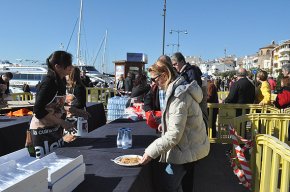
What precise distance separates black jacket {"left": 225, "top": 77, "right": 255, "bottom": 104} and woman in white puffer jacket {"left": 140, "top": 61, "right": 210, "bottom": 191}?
13.7 ft

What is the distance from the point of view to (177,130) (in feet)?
7.90

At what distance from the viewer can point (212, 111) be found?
7.00m

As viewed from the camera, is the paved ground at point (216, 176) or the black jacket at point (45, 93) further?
the paved ground at point (216, 176)

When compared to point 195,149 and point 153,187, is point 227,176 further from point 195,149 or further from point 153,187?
point 195,149

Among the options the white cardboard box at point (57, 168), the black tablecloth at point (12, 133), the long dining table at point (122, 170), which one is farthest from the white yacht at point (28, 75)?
the white cardboard box at point (57, 168)

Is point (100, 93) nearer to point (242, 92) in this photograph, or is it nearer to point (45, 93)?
point (242, 92)

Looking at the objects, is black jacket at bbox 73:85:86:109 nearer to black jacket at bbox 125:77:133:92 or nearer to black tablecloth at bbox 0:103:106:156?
black tablecloth at bbox 0:103:106:156

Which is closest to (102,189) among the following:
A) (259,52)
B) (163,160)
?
(163,160)

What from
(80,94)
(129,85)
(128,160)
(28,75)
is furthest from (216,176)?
(28,75)

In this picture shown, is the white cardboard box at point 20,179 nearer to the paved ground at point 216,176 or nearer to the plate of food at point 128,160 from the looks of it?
the plate of food at point 128,160

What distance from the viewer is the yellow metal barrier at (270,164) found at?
244 centimetres

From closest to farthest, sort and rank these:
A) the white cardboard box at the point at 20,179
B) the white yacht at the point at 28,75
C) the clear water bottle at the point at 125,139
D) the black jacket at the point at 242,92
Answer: the white cardboard box at the point at 20,179 < the clear water bottle at the point at 125,139 < the black jacket at the point at 242,92 < the white yacht at the point at 28,75

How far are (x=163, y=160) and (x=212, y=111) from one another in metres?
4.57

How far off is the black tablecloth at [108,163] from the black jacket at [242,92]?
320 cm
